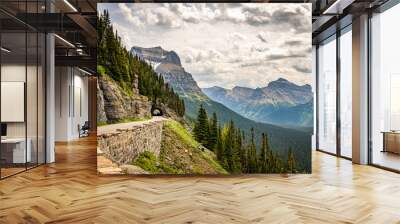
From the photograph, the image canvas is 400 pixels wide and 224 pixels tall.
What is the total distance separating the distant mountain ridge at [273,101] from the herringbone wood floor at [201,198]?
3.34ft

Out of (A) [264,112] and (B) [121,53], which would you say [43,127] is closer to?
(B) [121,53]

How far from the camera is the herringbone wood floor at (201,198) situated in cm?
401

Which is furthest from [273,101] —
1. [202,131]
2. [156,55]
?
[156,55]

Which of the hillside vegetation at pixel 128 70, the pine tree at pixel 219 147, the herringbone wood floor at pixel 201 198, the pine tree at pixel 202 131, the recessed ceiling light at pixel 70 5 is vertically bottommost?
the herringbone wood floor at pixel 201 198

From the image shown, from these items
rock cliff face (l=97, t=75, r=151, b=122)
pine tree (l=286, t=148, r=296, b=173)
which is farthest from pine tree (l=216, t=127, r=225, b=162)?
rock cliff face (l=97, t=75, r=151, b=122)

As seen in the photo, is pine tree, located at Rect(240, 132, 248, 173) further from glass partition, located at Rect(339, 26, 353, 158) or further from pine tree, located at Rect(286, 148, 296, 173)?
glass partition, located at Rect(339, 26, 353, 158)

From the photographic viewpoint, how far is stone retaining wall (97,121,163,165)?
637cm

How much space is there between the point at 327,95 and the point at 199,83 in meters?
5.37

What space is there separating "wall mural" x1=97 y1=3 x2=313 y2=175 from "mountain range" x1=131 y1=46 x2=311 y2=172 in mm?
17

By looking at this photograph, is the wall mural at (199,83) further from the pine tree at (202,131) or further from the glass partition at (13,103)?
the glass partition at (13,103)

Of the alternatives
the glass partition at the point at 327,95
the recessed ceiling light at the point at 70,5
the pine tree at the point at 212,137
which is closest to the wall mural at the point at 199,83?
the pine tree at the point at 212,137

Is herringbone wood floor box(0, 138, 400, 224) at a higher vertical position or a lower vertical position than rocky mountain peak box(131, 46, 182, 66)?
lower

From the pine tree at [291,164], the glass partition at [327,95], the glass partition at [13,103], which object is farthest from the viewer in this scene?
the glass partition at [327,95]

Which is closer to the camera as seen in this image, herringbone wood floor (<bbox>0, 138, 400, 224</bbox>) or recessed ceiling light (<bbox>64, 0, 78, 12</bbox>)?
herringbone wood floor (<bbox>0, 138, 400, 224</bbox>)
